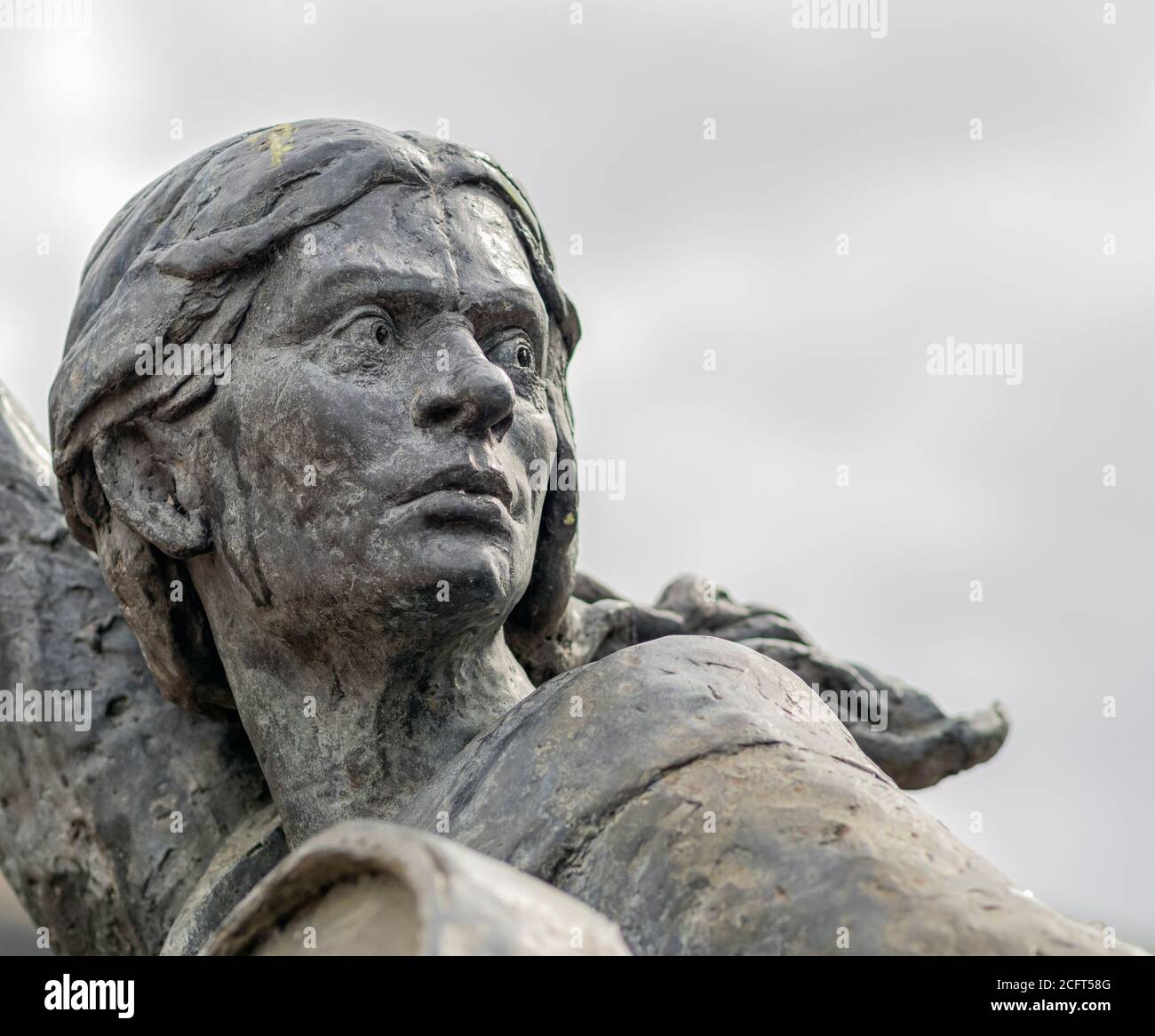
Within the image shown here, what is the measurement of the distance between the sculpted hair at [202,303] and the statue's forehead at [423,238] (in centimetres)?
4

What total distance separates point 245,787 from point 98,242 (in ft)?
5.54

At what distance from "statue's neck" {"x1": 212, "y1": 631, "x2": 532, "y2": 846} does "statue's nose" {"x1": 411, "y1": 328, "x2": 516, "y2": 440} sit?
0.58m

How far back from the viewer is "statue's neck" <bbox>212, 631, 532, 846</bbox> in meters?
4.47

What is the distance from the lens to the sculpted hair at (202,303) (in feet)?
14.8

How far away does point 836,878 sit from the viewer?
3230 millimetres

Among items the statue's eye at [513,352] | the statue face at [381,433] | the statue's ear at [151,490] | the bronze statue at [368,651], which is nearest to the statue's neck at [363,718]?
the bronze statue at [368,651]

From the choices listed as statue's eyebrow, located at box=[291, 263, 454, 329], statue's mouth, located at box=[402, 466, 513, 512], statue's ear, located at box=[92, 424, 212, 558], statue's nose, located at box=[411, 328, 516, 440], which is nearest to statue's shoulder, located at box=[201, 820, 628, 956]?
statue's mouth, located at box=[402, 466, 513, 512]

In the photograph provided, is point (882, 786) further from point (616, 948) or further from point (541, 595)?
point (541, 595)

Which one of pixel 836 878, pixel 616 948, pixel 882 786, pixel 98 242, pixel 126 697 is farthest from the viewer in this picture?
pixel 126 697

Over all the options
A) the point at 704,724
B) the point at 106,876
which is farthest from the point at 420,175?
the point at 106,876

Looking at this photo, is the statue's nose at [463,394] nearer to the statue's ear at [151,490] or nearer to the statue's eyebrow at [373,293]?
the statue's eyebrow at [373,293]

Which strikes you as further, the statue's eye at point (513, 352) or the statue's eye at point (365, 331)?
the statue's eye at point (513, 352)

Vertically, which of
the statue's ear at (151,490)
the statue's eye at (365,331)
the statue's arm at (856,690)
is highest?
the statue's eye at (365,331)

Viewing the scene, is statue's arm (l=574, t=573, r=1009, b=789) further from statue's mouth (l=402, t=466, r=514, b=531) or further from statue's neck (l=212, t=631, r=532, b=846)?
statue's mouth (l=402, t=466, r=514, b=531)
